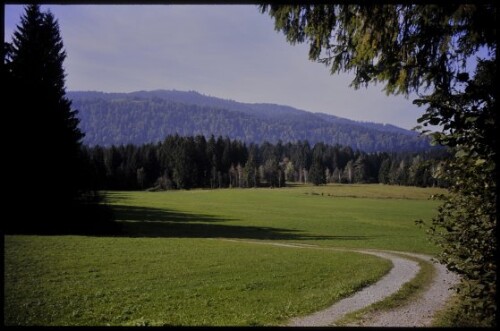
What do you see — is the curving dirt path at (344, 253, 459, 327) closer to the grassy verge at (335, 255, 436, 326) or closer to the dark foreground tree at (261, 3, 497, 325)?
the grassy verge at (335, 255, 436, 326)

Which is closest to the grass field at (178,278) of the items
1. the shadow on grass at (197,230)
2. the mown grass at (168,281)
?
the mown grass at (168,281)

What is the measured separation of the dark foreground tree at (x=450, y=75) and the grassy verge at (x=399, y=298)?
631 centimetres

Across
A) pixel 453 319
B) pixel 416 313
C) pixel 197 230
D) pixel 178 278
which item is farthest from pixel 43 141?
pixel 453 319

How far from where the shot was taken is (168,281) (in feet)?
66.4

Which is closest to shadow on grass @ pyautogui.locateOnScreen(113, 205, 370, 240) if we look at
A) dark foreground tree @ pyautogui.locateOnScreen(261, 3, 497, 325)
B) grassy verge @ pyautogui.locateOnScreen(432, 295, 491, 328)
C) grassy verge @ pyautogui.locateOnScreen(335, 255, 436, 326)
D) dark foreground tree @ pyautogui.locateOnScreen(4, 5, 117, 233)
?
dark foreground tree @ pyautogui.locateOnScreen(4, 5, 117, 233)

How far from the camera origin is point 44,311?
45.9 ft

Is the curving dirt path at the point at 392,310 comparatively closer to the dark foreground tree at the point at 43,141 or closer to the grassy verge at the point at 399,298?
the grassy verge at the point at 399,298

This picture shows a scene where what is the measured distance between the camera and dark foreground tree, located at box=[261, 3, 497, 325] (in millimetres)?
5594

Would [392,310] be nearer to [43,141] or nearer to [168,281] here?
[168,281]

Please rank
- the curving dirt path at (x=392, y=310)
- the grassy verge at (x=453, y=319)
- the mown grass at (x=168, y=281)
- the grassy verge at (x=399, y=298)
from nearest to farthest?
1. the grassy verge at (x=453, y=319)
2. the curving dirt path at (x=392, y=310)
3. the grassy verge at (x=399, y=298)
4. the mown grass at (x=168, y=281)

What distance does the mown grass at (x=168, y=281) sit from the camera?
13.9 m

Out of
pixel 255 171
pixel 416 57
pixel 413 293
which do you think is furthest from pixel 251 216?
pixel 255 171

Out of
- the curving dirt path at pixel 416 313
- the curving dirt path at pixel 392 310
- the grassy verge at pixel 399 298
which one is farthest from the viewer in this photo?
the grassy verge at pixel 399 298

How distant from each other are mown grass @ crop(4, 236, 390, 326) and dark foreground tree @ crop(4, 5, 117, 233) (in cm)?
731
